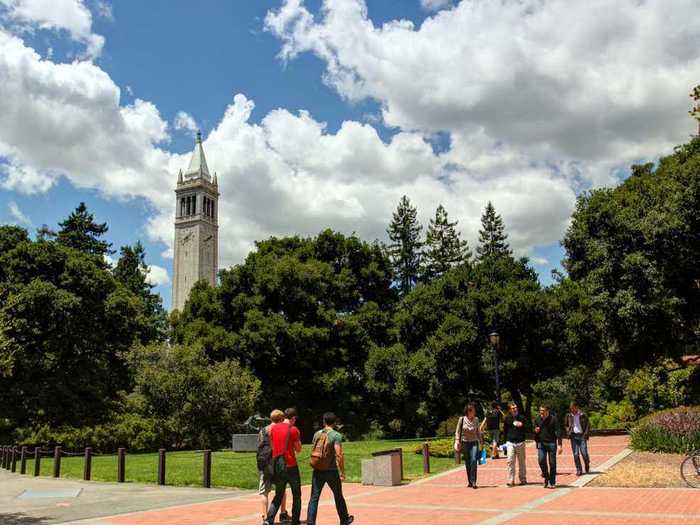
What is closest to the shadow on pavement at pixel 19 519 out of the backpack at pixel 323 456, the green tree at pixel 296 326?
the backpack at pixel 323 456

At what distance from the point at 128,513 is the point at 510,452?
8333mm

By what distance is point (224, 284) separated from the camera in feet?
140

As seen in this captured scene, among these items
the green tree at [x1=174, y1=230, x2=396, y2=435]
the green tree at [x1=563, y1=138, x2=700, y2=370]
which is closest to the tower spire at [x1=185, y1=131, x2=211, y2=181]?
the green tree at [x1=174, y1=230, x2=396, y2=435]

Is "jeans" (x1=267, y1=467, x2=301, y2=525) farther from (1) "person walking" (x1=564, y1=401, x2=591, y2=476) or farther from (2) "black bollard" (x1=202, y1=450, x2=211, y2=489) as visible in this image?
(1) "person walking" (x1=564, y1=401, x2=591, y2=476)

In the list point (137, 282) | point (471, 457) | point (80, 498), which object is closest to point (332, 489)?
point (471, 457)

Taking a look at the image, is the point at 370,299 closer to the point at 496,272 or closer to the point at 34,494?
the point at 496,272

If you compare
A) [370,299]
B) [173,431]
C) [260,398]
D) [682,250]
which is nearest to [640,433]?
[682,250]

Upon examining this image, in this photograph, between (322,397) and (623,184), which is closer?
(623,184)

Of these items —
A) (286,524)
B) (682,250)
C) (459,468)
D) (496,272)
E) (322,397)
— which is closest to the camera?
(286,524)

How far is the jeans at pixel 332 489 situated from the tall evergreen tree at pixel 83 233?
201 feet

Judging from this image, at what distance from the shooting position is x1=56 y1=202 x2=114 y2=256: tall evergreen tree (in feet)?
213

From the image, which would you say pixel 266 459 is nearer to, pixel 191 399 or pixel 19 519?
pixel 19 519

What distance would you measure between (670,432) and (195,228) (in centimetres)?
8325

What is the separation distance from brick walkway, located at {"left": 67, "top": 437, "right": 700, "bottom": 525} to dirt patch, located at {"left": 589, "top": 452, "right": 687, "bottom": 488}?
0.72 m
